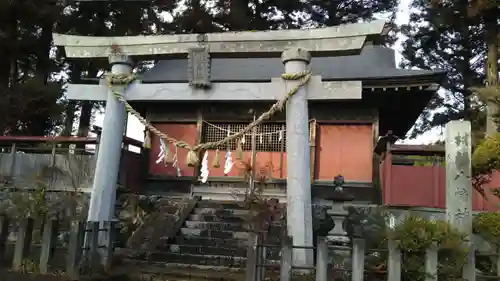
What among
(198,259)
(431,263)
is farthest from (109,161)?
(431,263)

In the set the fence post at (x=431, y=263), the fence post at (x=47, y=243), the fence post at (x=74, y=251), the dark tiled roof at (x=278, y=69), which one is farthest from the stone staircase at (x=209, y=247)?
the dark tiled roof at (x=278, y=69)

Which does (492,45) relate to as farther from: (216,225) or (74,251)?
(74,251)

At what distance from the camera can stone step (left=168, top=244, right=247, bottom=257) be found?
903cm

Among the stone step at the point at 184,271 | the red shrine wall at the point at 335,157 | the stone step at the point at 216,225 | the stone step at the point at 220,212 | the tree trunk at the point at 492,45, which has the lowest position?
the stone step at the point at 184,271

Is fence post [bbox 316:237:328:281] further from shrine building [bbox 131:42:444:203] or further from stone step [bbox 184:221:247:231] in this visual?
shrine building [bbox 131:42:444:203]

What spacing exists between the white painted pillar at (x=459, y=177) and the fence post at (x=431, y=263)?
4.66 feet

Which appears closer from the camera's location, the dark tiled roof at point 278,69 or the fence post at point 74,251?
the fence post at point 74,251

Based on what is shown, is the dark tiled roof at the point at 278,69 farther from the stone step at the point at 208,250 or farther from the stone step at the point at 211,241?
the stone step at the point at 208,250

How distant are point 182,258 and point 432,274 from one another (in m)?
4.83

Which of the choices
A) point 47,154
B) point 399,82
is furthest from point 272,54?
point 47,154

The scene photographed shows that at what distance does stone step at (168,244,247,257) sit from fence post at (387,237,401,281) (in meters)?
3.63

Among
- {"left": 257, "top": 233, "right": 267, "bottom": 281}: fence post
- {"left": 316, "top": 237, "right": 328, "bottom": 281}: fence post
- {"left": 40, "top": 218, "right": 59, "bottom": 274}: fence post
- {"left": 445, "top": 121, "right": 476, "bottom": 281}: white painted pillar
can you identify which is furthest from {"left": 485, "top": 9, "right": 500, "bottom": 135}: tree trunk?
{"left": 40, "top": 218, "right": 59, "bottom": 274}: fence post

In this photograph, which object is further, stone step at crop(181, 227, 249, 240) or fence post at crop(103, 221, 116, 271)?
stone step at crop(181, 227, 249, 240)

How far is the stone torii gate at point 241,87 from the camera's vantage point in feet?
24.6
